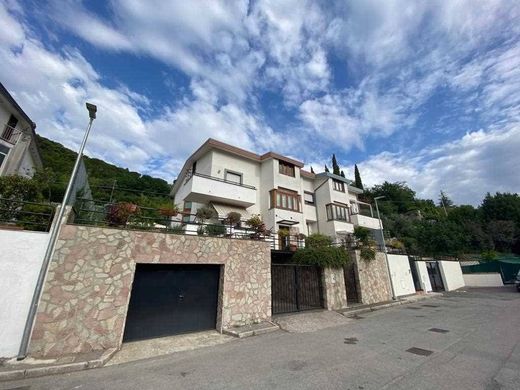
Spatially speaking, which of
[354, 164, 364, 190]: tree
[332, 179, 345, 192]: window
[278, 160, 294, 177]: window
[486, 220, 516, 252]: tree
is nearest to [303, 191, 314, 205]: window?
[332, 179, 345, 192]: window

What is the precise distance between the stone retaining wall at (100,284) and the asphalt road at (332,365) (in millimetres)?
1371

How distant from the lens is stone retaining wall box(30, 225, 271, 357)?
6422 mm

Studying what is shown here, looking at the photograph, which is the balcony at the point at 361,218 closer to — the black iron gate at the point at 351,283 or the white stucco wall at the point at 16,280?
the black iron gate at the point at 351,283

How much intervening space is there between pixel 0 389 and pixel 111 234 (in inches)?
160

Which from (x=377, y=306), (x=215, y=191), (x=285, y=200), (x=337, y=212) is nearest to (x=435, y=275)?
(x=337, y=212)

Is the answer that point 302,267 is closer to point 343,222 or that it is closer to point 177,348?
point 177,348

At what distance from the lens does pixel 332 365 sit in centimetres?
566

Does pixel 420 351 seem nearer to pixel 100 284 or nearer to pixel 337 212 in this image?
pixel 100 284

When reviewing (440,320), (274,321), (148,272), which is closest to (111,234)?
(148,272)

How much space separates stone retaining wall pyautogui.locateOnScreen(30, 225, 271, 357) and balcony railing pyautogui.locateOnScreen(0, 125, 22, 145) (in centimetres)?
1562

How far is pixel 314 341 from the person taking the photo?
790 centimetres

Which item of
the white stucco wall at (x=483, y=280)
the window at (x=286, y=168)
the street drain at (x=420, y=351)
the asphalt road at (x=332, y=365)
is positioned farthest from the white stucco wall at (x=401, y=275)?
the white stucco wall at (x=483, y=280)

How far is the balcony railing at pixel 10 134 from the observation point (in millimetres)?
16147

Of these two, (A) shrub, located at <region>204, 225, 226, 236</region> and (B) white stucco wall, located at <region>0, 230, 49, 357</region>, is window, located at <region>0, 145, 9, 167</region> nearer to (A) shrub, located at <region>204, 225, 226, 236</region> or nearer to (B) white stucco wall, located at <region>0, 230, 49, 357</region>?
(B) white stucco wall, located at <region>0, 230, 49, 357</region>
